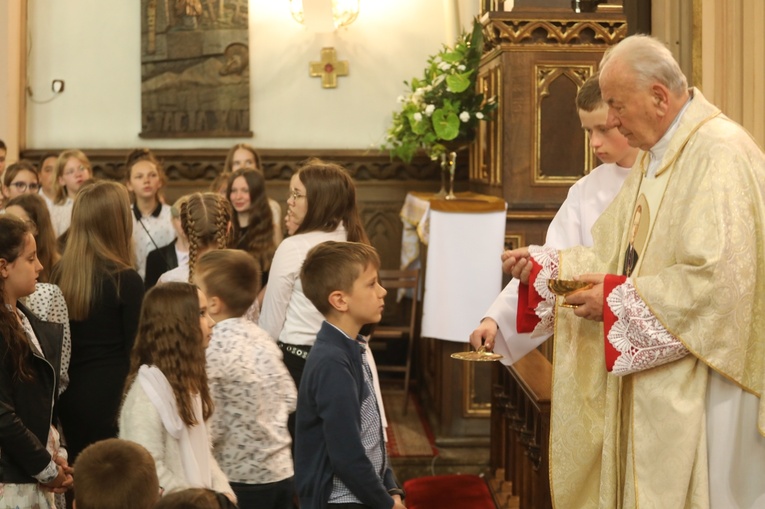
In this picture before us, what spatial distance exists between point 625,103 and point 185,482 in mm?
1628

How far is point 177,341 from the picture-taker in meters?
3.11

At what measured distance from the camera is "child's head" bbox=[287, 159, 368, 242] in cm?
425

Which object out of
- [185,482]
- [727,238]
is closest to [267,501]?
[185,482]

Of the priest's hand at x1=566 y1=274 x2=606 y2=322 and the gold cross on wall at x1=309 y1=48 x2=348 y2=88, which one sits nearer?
the priest's hand at x1=566 y1=274 x2=606 y2=322

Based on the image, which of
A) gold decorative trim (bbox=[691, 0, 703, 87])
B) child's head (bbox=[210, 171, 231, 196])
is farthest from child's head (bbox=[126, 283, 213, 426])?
gold decorative trim (bbox=[691, 0, 703, 87])

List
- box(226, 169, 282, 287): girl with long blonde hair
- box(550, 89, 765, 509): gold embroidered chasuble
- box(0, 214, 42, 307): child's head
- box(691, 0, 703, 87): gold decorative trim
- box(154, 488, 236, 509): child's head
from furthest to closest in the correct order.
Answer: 1. box(691, 0, 703, 87): gold decorative trim
2. box(226, 169, 282, 287): girl with long blonde hair
3. box(0, 214, 42, 307): child's head
4. box(550, 89, 765, 509): gold embroidered chasuble
5. box(154, 488, 236, 509): child's head

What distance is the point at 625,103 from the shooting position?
298cm

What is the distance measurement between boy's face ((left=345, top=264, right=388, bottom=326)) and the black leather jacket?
3.06 feet

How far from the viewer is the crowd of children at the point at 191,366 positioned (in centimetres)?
299

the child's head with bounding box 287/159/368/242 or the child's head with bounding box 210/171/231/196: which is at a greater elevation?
the child's head with bounding box 210/171/231/196

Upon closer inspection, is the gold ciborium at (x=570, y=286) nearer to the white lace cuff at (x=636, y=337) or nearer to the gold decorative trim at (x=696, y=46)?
the white lace cuff at (x=636, y=337)

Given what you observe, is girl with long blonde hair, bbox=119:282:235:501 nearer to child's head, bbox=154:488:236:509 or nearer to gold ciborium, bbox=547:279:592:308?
child's head, bbox=154:488:236:509

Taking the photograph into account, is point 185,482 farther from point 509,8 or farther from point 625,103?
point 509,8

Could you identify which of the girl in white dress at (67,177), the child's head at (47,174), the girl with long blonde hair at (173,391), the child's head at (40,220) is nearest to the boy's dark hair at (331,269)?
the girl with long blonde hair at (173,391)
